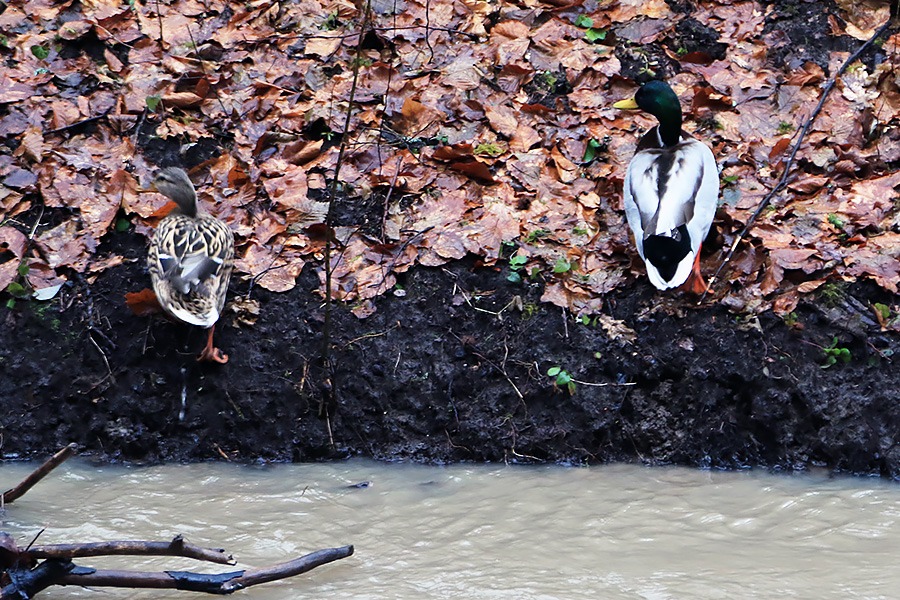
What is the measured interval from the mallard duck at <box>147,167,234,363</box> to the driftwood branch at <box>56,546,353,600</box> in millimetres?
1567

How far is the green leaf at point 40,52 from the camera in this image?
6.56 meters

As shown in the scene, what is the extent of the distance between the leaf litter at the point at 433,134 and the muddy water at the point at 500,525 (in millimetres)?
1083

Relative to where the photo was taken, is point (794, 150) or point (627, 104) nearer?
point (794, 150)

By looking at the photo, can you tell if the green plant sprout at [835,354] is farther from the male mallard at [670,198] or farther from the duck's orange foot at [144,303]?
the duck's orange foot at [144,303]

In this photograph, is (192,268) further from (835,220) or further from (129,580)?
(835,220)

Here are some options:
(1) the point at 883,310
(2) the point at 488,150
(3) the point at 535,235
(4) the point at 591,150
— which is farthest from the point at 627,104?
(1) the point at 883,310

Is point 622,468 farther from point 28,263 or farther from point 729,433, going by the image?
point 28,263

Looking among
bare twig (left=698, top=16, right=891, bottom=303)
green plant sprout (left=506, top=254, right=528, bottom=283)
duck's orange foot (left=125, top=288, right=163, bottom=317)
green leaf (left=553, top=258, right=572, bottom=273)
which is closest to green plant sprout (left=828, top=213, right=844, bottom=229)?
bare twig (left=698, top=16, right=891, bottom=303)

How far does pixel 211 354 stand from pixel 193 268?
0.52 meters

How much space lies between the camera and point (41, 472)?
369 cm

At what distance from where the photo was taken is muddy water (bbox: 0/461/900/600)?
3.70 m

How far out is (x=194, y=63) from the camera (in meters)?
6.51

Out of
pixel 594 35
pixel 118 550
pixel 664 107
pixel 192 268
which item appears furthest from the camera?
pixel 594 35

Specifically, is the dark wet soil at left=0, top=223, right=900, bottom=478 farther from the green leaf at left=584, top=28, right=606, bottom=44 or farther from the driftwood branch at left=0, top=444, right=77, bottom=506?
the green leaf at left=584, top=28, right=606, bottom=44
